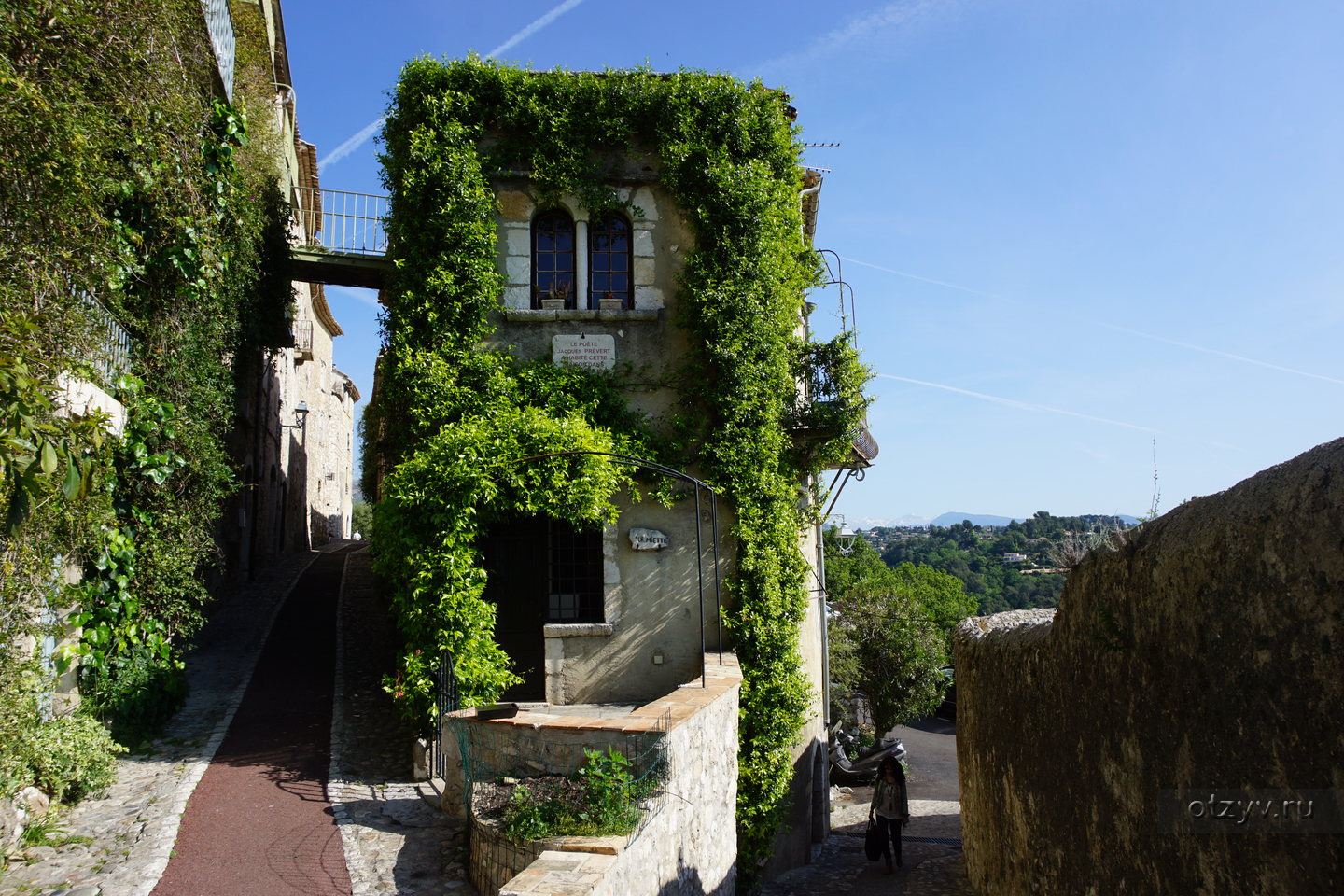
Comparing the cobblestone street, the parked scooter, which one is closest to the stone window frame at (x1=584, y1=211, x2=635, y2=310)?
the cobblestone street

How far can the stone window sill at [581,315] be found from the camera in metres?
11.3

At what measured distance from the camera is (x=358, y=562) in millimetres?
22703

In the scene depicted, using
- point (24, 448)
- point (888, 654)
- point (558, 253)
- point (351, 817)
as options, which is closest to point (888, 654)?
point (888, 654)

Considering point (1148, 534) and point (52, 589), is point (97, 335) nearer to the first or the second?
point (52, 589)

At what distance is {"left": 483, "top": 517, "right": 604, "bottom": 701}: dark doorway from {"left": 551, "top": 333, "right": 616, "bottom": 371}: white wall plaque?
2142 mm

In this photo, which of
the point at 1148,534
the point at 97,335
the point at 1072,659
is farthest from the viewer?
the point at 97,335

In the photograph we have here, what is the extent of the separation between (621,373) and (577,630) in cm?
342

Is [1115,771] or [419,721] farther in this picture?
[419,721]

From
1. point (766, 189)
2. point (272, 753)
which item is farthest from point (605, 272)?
point (272, 753)

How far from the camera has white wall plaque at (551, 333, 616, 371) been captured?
37.2 ft

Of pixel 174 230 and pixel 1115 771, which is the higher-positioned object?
pixel 174 230

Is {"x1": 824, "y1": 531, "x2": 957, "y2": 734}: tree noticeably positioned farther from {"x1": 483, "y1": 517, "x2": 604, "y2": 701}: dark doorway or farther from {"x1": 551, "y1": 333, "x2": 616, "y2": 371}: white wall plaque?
{"x1": 551, "y1": 333, "x2": 616, "y2": 371}: white wall plaque

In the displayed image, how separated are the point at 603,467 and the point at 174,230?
5.89 m

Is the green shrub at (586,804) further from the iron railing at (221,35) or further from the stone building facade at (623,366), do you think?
the iron railing at (221,35)
